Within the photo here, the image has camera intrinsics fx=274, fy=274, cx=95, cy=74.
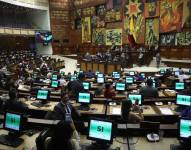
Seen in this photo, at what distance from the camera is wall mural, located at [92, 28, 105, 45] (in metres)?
32.4

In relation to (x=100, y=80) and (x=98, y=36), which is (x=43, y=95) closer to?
(x=100, y=80)

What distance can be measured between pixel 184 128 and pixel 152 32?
22.8m

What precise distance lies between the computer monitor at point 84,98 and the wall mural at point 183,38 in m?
18.3

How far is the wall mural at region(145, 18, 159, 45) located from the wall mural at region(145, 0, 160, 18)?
50 centimetres

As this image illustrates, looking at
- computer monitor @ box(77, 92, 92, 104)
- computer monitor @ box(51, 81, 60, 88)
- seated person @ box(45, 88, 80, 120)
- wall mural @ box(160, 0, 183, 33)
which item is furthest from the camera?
wall mural @ box(160, 0, 183, 33)

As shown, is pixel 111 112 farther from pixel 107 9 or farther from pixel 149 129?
pixel 107 9

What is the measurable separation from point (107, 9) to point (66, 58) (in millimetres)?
7914

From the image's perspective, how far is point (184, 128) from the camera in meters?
5.01

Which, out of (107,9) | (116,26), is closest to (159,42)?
(116,26)

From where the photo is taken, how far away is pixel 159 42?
26.4 metres

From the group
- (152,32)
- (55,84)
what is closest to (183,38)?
(152,32)

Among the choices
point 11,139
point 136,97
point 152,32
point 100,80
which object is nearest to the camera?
point 11,139

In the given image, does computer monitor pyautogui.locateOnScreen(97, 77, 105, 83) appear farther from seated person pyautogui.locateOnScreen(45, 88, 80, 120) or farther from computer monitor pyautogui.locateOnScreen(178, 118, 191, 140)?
computer monitor pyautogui.locateOnScreen(178, 118, 191, 140)

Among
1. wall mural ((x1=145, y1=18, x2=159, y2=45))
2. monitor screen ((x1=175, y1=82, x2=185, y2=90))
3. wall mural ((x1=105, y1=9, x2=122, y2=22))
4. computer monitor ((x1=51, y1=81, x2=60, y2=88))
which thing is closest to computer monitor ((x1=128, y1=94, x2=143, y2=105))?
monitor screen ((x1=175, y1=82, x2=185, y2=90))
